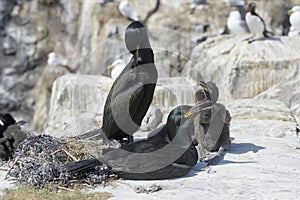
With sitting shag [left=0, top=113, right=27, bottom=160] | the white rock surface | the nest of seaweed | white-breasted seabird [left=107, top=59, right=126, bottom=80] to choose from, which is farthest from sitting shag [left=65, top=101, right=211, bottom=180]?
the white rock surface

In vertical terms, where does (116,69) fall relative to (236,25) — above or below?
below

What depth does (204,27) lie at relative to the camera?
85.6 feet

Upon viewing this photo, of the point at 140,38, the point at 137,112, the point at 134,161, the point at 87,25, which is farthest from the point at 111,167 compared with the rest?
the point at 87,25

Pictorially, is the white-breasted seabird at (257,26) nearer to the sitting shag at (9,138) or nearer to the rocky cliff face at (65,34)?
the rocky cliff face at (65,34)

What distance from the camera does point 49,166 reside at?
8.23 m

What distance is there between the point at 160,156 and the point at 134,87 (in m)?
1.00

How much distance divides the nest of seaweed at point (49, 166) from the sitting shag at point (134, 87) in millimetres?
611

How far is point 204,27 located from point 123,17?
3077 mm

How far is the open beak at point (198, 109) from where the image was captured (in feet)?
27.9

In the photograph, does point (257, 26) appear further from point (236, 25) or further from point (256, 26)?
point (236, 25)

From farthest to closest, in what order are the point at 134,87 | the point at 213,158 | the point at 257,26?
the point at 257,26 < the point at 213,158 < the point at 134,87

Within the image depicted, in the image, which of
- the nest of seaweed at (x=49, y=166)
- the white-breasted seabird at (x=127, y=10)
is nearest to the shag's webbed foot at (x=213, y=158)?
the nest of seaweed at (x=49, y=166)

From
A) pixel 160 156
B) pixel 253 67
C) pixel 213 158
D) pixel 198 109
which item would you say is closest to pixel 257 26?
pixel 253 67

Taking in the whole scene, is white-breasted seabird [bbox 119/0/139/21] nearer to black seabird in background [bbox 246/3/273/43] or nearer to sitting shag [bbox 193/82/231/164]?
black seabird in background [bbox 246/3/273/43]
